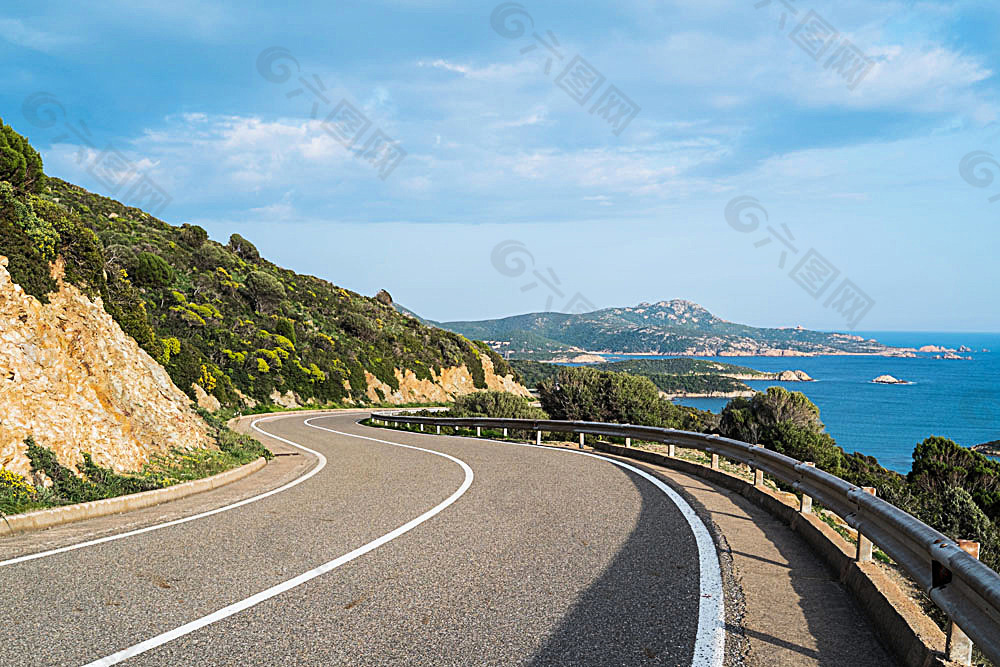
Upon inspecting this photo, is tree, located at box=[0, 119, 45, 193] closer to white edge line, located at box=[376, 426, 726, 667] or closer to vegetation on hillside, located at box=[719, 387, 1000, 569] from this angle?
white edge line, located at box=[376, 426, 726, 667]

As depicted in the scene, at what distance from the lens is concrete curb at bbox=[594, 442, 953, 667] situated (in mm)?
4172

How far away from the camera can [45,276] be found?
501 inches

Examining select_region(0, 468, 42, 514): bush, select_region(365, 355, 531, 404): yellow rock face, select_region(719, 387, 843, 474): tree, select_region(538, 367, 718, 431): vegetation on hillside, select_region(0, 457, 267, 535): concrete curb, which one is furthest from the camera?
select_region(365, 355, 531, 404): yellow rock face

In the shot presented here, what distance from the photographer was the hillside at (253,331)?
4256 centimetres

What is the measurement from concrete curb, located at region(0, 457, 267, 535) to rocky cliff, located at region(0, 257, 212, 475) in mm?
1015

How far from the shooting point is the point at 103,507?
9.48m

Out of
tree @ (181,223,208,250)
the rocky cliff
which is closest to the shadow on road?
the rocky cliff

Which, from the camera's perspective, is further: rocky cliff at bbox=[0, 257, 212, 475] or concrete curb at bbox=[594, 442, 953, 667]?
rocky cliff at bbox=[0, 257, 212, 475]

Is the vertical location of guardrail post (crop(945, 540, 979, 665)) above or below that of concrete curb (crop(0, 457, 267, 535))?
above

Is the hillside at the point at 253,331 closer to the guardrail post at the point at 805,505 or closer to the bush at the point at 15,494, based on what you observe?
the bush at the point at 15,494

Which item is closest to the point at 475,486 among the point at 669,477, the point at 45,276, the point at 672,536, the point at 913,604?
the point at 669,477

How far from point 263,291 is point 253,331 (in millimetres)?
7389

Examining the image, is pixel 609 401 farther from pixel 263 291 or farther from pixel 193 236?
pixel 193 236

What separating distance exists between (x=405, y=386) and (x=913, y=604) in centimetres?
5770
